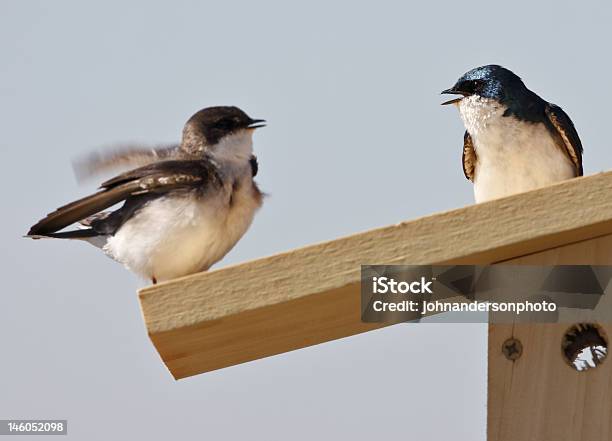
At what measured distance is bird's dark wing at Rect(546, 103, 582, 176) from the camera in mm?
4191

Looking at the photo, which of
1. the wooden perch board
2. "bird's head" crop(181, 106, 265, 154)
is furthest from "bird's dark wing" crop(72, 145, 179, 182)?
the wooden perch board

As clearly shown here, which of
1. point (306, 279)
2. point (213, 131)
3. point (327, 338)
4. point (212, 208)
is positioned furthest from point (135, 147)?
point (306, 279)

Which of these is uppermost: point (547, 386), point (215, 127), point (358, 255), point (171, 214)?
point (215, 127)

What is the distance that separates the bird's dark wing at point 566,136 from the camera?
4.19 metres

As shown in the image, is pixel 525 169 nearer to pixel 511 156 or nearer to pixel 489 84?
pixel 511 156

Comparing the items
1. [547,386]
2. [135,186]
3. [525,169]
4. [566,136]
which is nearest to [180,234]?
[135,186]

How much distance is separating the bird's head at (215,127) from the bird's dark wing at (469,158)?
107cm

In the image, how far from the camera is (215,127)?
356 cm

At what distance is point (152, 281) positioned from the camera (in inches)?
127

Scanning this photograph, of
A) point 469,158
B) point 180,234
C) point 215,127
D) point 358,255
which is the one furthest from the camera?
point 469,158

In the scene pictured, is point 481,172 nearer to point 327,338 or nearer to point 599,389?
point 327,338

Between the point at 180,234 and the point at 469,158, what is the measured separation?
1587 millimetres

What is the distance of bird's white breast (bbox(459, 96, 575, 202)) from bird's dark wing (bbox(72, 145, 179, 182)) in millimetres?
1177

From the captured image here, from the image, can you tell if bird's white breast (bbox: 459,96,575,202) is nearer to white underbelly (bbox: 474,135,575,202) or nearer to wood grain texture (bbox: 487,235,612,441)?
white underbelly (bbox: 474,135,575,202)
